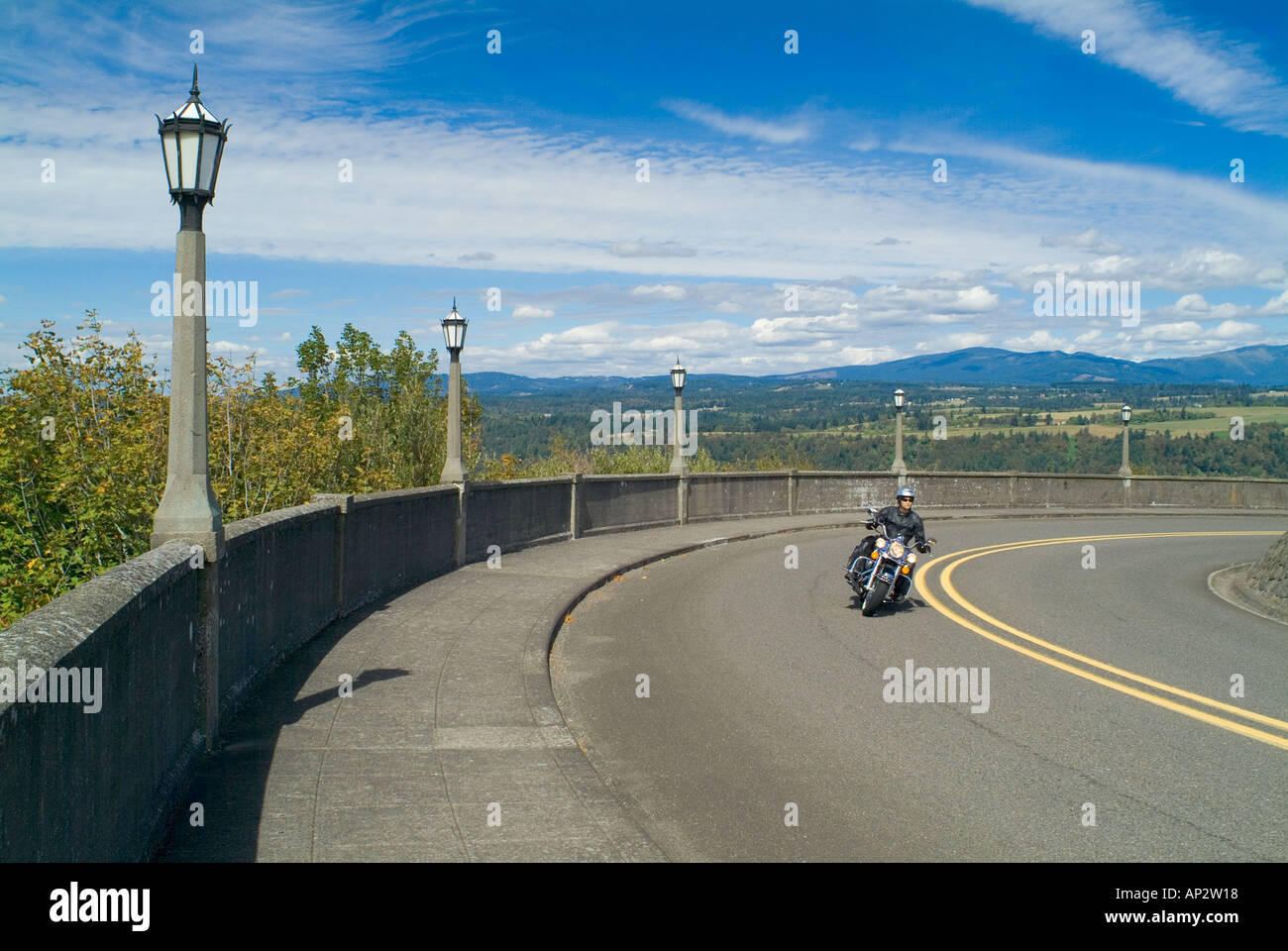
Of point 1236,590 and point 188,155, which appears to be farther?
point 1236,590

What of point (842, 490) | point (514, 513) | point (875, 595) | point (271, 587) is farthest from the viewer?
point (842, 490)

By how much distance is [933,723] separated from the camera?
25.3 feet

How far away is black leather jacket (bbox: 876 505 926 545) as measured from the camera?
13273 mm

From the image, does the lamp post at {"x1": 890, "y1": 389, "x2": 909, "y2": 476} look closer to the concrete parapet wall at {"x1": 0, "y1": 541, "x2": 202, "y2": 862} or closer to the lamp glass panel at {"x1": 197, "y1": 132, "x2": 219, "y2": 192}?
the lamp glass panel at {"x1": 197, "y1": 132, "x2": 219, "y2": 192}

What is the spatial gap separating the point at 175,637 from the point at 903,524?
9.60m

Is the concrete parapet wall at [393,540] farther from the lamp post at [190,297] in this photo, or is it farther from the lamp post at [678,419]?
the lamp post at [678,419]

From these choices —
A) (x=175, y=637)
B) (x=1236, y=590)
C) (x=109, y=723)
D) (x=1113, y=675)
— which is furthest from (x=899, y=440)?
(x=109, y=723)

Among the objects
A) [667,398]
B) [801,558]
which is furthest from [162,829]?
[667,398]

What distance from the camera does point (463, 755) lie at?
257 inches

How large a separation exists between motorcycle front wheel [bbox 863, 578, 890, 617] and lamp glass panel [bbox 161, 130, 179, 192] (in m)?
8.81

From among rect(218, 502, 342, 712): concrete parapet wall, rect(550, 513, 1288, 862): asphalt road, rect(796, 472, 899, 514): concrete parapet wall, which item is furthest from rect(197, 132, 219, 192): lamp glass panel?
rect(796, 472, 899, 514): concrete parapet wall

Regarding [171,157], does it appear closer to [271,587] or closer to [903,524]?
[271,587]
